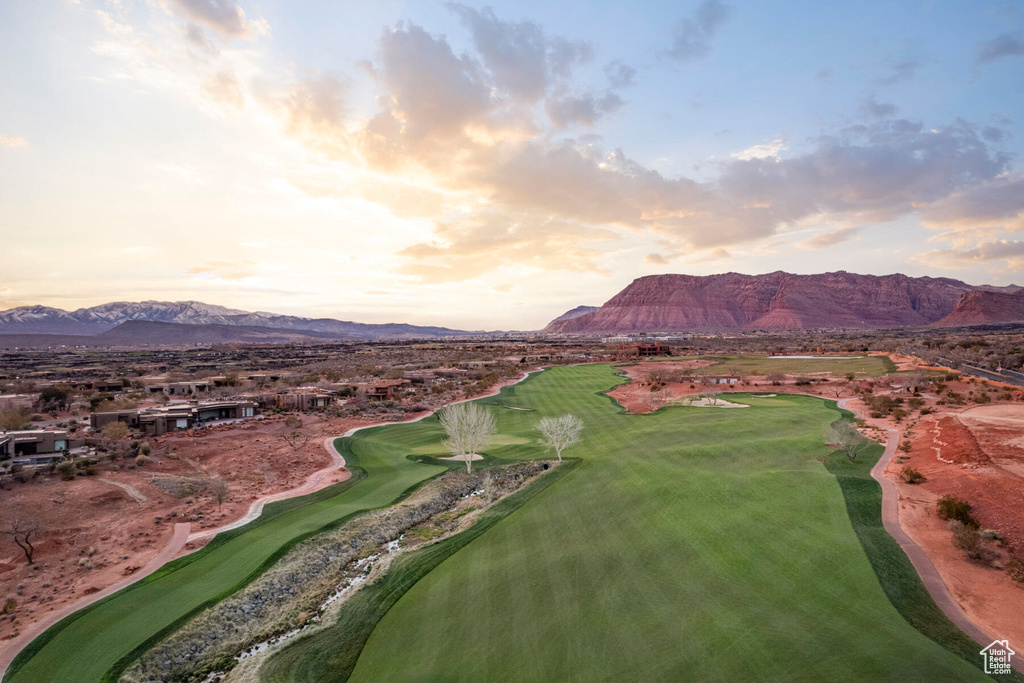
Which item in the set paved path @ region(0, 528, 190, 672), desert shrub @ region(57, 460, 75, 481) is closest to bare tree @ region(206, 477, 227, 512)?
paved path @ region(0, 528, 190, 672)

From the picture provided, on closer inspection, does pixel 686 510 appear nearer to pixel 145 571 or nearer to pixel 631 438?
pixel 631 438

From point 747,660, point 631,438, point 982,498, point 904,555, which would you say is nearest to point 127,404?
point 631,438

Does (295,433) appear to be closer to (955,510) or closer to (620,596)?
(620,596)

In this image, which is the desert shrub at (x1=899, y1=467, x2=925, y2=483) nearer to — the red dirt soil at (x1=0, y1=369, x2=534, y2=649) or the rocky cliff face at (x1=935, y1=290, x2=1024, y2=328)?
the red dirt soil at (x1=0, y1=369, x2=534, y2=649)

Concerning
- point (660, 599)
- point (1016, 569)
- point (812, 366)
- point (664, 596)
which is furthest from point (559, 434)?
point (812, 366)

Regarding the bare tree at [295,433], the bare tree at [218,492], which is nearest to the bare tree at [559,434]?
the bare tree at [218,492]

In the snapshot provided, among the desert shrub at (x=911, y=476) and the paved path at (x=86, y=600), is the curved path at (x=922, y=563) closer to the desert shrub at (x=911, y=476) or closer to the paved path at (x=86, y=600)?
the desert shrub at (x=911, y=476)
